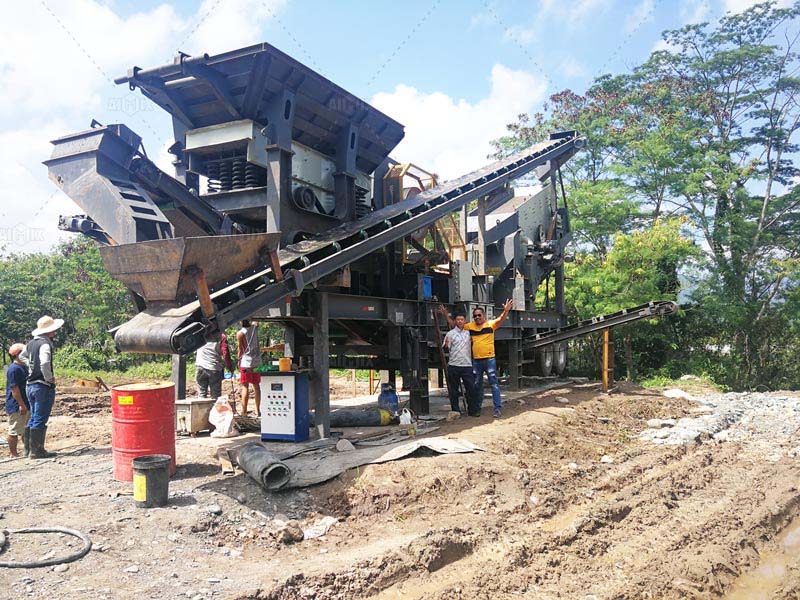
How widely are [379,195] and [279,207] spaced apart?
3304 mm

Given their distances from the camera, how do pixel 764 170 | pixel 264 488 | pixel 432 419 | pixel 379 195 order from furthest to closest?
pixel 764 170 < pixel 379 195 < pixel 432 419 < pixel 264 488

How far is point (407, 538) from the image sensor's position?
506 cm

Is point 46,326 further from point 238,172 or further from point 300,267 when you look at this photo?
point 300,267

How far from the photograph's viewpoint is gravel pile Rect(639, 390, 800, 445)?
9.53m

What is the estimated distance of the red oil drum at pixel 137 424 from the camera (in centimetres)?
620

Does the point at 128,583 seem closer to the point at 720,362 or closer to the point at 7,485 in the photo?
the point at 7,485

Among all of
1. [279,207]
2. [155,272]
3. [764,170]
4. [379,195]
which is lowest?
[155,272]

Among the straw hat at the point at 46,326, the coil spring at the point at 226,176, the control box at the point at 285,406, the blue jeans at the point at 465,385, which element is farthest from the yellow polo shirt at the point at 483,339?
the straw hat at the point at 46,326

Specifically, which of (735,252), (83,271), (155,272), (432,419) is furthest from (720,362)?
(83,271)

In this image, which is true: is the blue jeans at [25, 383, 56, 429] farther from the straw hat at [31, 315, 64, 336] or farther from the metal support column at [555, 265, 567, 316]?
the metal support column at [555, 265, 567, 316]

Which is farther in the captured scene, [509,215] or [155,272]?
[509,215]

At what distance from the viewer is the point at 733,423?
11.0 meters

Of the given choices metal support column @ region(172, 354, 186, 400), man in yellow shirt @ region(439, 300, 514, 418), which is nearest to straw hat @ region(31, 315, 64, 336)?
metal support column @ region(172, 354, 186, 400)

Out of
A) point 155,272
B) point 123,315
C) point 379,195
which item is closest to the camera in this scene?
point 155,272
